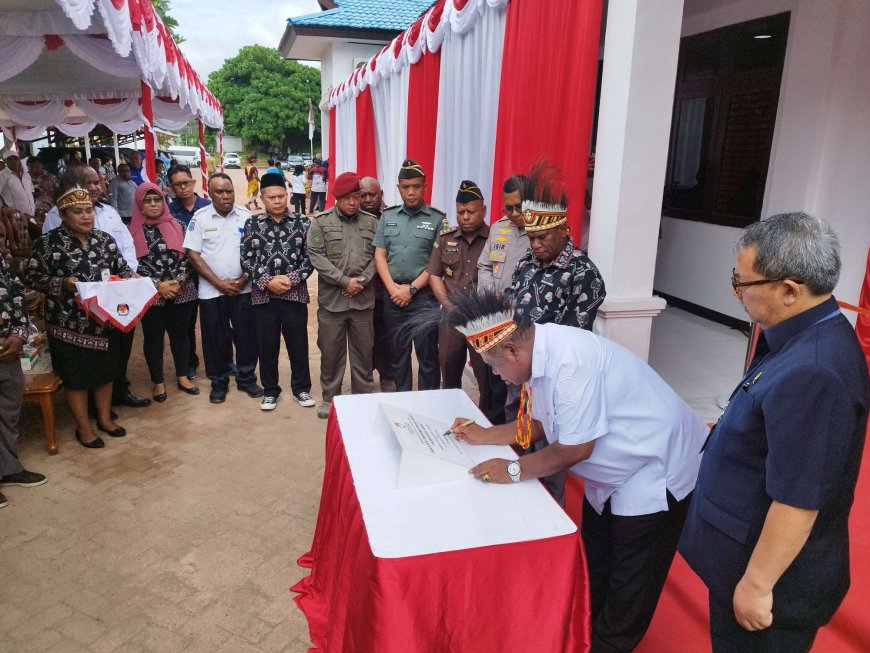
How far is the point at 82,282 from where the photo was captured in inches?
140

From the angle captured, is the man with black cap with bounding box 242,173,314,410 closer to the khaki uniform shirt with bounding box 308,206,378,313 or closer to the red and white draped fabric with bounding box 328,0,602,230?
the khaki uniform shirt with bounding box 308,206,378,313

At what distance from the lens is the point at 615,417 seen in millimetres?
1733

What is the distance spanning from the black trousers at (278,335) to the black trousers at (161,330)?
618 mm

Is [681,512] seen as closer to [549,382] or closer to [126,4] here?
[549,382]

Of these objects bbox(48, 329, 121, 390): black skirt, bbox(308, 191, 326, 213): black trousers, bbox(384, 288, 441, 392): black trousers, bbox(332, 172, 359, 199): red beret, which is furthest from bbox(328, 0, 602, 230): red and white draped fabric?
bbox(308, 191, 326, 213): black trousers

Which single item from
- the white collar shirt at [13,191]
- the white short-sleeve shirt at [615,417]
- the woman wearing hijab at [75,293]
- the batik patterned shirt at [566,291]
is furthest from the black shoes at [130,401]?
the white collar shirt at [13,191]

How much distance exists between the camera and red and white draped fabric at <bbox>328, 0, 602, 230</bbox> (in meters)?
3.01

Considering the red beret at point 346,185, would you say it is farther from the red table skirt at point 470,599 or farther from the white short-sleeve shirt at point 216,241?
the red table skirt at point 470,599

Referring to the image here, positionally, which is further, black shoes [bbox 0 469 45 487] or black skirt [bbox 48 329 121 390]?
black skirt [bbox 48 329 121 390]

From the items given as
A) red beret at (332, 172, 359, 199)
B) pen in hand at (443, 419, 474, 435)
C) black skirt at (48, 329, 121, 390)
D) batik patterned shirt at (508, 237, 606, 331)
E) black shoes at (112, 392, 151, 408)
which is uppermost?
red beret at (332, 172, 359, 199)

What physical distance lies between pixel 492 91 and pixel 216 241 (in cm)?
225

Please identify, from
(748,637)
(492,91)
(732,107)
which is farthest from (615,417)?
(732,107)

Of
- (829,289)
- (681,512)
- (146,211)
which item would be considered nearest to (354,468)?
(681,512)

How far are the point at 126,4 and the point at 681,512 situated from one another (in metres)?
4.63
